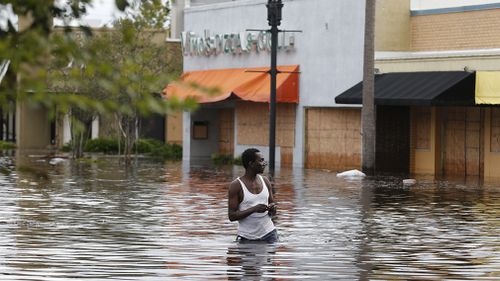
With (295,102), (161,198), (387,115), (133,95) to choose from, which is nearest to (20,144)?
(295,102)

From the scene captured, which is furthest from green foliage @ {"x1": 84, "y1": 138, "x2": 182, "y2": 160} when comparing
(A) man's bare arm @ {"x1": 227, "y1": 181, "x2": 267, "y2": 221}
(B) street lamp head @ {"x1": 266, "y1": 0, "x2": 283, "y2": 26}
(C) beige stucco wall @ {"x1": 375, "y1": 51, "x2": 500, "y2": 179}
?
(A) man's bare arm @ {"x1": 227, "y1": 181, "x2": 267, "y2": 221}

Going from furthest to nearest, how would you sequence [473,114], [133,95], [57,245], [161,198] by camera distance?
[473,114], [161,198], [57,245], [133,95]

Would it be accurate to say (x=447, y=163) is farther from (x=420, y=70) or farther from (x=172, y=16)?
(x=172, y=16)

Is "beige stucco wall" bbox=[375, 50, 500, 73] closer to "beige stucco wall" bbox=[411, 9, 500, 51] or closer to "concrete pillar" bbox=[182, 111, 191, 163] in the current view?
"beige stucco wall" bbox=[411, 9, 500, 51]

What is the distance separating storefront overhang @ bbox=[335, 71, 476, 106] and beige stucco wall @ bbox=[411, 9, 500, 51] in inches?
79.6

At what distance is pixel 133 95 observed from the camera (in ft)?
20.2

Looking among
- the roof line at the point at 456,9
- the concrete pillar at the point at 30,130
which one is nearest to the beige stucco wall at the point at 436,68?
the roof line at the point at 456,9

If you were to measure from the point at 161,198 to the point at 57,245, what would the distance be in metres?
11.7

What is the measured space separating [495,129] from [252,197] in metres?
26.4

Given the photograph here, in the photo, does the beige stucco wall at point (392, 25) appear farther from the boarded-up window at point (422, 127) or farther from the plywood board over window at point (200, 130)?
the plywood board over window at point (200, 130)

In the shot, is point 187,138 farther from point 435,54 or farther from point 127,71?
point 127,71

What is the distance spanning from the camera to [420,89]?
41688 mm

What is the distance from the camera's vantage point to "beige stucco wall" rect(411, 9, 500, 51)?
43062 millimetres

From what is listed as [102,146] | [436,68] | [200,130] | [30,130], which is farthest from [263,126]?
[30,130]
